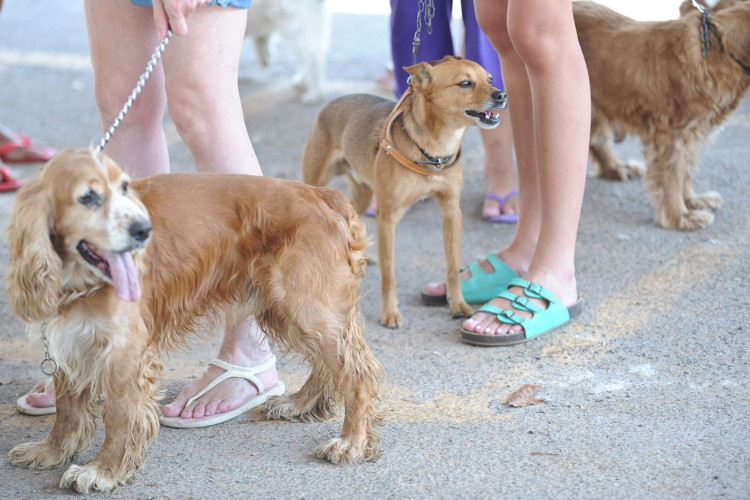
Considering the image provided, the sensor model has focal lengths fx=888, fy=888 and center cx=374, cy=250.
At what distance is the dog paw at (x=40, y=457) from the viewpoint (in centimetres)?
267

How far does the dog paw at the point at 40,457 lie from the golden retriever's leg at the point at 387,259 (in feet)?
5.07

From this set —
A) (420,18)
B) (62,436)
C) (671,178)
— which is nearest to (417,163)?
(420,18)

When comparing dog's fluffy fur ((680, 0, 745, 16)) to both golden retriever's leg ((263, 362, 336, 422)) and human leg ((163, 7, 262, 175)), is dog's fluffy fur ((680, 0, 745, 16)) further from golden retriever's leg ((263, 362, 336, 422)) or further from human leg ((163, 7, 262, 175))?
golden retriever's leg ((263, 362, 336, 422))

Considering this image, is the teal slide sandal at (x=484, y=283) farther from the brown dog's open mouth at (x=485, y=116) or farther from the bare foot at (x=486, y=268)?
the brown dog's open mouth at (x=485, y=116)

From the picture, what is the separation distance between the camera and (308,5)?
720 cm

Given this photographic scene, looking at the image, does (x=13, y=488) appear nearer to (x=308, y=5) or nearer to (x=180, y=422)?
(x=180, y=422)

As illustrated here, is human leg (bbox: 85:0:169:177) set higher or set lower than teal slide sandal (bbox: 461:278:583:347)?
higher

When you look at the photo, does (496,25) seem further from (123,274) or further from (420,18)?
(123,274)

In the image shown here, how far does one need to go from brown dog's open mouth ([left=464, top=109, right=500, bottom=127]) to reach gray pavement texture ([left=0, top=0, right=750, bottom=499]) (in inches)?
15.9

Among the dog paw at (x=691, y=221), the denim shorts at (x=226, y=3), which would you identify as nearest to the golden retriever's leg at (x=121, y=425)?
the denim shorts at (x=226, y=3)

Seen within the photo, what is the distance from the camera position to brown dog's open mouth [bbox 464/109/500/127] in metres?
3.76

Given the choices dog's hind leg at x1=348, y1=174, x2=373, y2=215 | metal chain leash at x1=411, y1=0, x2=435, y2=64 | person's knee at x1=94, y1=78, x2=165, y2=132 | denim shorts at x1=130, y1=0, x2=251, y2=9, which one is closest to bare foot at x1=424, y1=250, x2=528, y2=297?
dog's hind leg at x1=348, y1=174, x2=373, y2=215

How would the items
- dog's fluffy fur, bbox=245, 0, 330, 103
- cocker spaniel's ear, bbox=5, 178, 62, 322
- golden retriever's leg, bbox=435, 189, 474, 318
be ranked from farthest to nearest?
dog's fluffy fur, bbox=245, 0, 330, 103, golden retriever's leg, bbox=435, 189, 474, 318, cocker spaniel's ear, bbox=5, 178, 62, 322

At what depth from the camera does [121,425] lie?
2518mm
